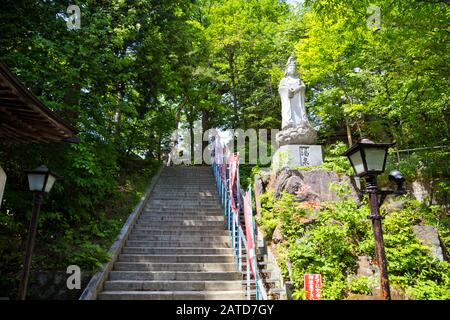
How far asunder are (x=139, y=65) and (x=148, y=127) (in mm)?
2716

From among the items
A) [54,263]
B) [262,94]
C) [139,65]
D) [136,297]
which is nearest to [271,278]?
[136,297]

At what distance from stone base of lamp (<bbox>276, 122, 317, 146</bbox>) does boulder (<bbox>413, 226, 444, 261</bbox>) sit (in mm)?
4150

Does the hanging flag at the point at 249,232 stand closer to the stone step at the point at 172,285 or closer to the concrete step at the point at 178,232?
the stone step at the point at 172,285

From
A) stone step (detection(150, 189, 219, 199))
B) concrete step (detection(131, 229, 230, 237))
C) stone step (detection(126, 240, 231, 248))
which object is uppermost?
stone step (detection(150, 189, 219, 199))

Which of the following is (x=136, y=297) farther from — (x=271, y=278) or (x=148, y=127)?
(x=148, y=127)

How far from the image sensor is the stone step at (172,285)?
6.53 m

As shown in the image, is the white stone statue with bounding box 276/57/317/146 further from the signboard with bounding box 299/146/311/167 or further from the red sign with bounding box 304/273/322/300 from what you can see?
the red sign with bounding box 304/273/322/300

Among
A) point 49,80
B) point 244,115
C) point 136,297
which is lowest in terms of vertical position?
point 136,297

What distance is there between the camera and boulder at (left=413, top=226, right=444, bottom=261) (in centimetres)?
687

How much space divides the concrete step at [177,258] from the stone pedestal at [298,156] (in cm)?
347

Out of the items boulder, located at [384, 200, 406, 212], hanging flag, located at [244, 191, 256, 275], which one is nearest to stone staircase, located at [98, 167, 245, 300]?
hanging flag, located at [244, 191, 256, 275]

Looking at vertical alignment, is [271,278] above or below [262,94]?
below

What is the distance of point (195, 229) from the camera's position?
9.39 metres

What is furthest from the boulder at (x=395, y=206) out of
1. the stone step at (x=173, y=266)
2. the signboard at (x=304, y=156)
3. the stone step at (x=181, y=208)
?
the stone step at (x=181, y=208)
